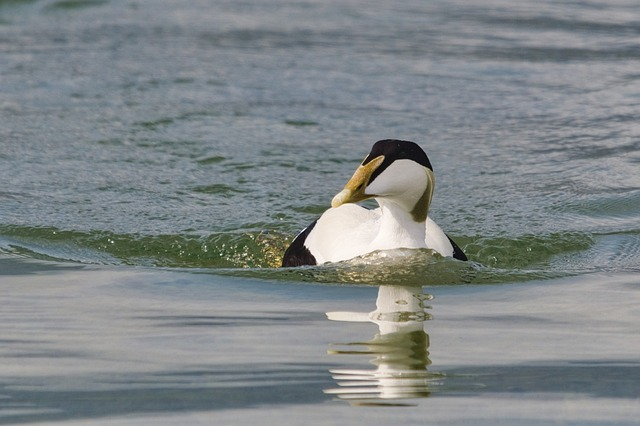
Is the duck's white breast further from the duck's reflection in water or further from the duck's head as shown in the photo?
the duck's reflection in water

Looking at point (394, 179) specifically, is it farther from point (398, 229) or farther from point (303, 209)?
point (303, 209)

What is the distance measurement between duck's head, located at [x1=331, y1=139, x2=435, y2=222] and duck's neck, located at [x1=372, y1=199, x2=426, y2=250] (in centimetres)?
3

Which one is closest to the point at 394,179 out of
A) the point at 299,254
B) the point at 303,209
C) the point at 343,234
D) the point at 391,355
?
the point at 343,234

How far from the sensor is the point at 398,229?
7.05 m

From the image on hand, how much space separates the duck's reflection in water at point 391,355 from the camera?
4.88 m

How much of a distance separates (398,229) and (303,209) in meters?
2.61

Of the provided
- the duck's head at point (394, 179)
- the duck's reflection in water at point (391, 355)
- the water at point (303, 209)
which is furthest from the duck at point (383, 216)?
the duck's reflection in water at point (391, 355)

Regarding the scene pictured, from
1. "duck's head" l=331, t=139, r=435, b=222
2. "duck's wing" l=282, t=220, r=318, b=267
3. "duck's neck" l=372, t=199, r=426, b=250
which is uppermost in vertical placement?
"duck's head" l=331, t=139, r=435, b=222

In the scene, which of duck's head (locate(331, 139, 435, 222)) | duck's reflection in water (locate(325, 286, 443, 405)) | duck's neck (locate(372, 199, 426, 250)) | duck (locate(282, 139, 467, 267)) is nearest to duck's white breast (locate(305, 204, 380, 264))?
duck (locate(282, 139, 467, 267))

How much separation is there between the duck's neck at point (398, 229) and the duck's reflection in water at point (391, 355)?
0.41 metres

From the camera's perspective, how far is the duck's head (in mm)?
6664

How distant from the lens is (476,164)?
10586 mm

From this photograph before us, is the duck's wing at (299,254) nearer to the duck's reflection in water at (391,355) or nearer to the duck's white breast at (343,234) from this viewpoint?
the duck's white breast at (343,234)

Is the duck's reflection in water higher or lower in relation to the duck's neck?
lower
